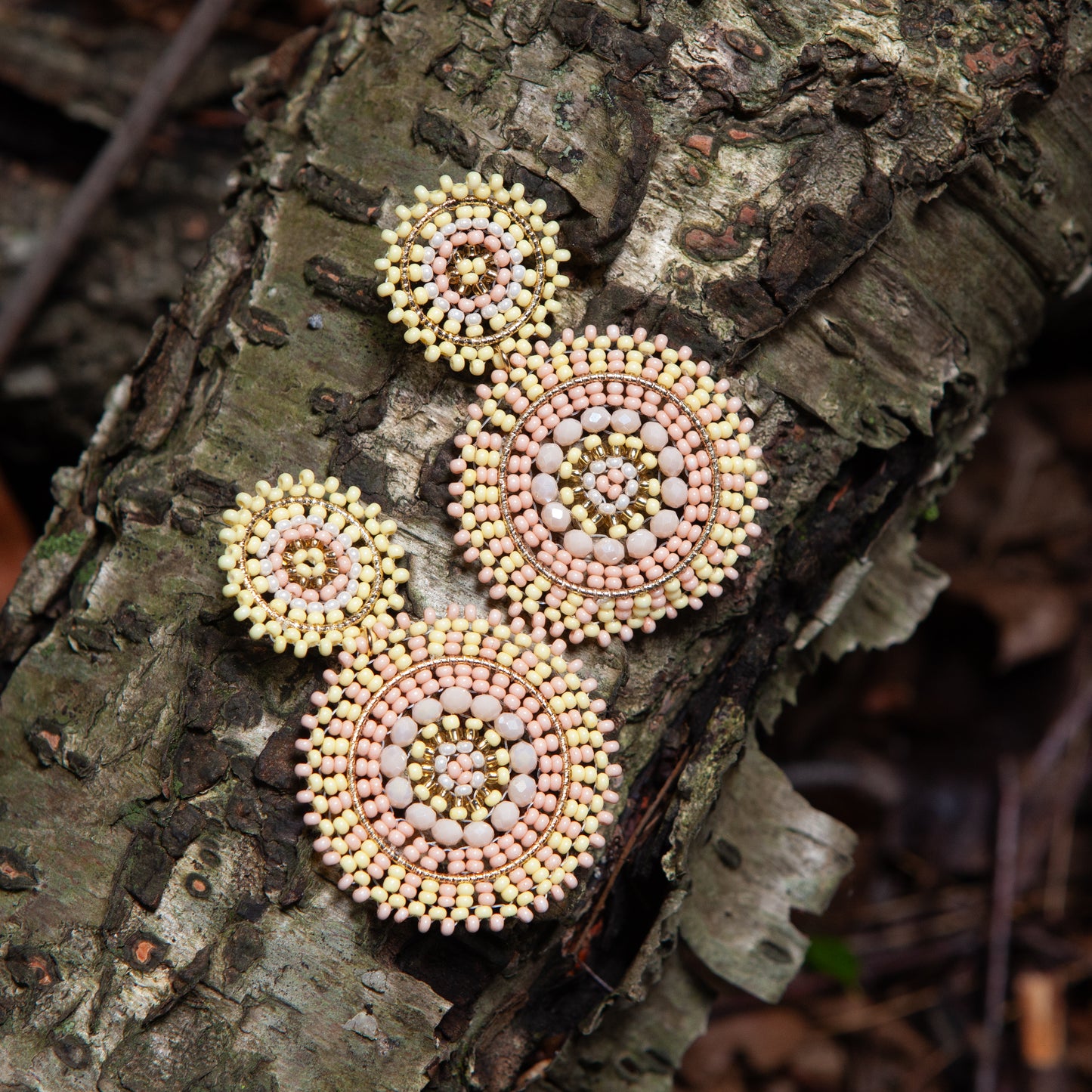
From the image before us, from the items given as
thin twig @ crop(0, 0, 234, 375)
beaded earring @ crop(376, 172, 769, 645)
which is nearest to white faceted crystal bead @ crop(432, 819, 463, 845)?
beaded earring @ crop(376, 172, 769, 645)

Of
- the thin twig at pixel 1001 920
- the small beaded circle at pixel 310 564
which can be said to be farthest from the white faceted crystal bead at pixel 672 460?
the thin twig at pixel 1001 920

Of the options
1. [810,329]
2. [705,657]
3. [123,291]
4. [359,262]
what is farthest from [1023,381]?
[123,291]

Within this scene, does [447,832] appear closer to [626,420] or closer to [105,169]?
[626,420]

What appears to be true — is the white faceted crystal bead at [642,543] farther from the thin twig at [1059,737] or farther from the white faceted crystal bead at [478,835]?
the thin twig at [1059,737]

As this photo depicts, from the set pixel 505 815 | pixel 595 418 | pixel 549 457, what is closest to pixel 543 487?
pixel 549 457

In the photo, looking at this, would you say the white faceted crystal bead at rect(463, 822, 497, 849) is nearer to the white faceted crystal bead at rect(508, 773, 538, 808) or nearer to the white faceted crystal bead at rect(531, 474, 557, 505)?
the white faceted crystal bead at rect(508, 773, 538, 808)

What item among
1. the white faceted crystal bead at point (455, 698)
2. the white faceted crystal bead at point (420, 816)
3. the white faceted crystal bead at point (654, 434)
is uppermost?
the white faceted crystal bead at point (654, 434)
